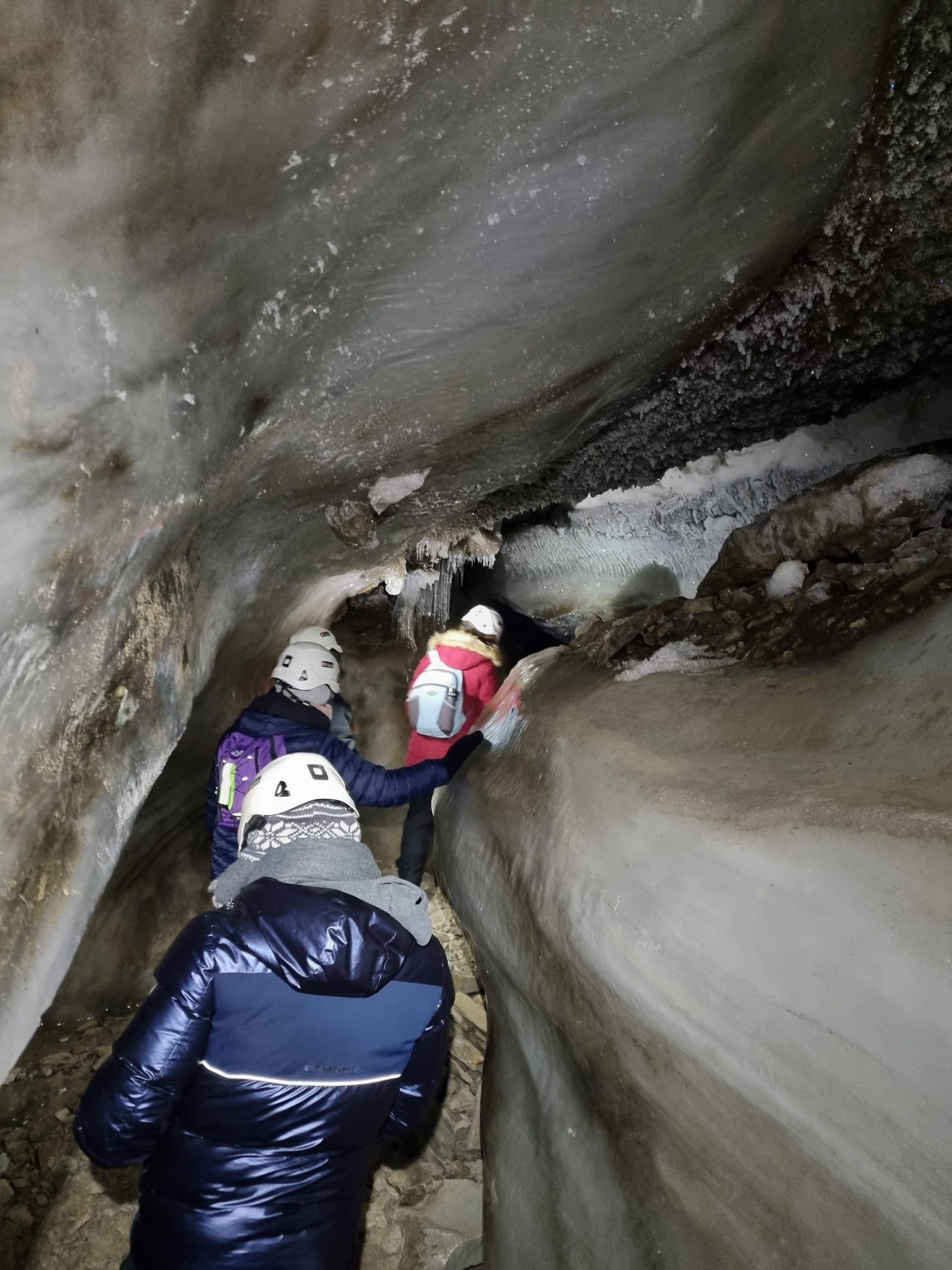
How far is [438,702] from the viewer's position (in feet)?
14.5

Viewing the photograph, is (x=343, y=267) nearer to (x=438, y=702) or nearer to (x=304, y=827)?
(x=304, y=827)

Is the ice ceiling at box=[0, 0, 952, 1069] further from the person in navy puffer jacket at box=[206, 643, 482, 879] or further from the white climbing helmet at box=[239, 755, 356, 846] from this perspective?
the person in navy puffer jacket at box=[206, 643, 482, 879]

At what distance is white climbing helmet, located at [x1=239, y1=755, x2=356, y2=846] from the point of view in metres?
2.20

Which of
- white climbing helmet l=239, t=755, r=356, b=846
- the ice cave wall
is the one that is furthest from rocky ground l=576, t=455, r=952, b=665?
white climbing helmet l=239, t=755, r=356, b=846

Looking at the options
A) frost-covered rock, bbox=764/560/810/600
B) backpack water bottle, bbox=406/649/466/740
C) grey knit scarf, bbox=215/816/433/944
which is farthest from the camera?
backpack water bottle, bbox=406/649/466/740

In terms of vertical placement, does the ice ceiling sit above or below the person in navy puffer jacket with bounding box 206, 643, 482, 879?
above

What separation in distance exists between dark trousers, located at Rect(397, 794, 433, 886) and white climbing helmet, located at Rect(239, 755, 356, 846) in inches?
97.1

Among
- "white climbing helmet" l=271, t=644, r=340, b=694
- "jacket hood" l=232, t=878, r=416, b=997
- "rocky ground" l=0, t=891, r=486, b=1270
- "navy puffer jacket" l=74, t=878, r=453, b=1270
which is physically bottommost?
"rocky ground" l=0, t=891, r=486, b=1270

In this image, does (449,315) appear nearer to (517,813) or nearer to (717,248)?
(717,248)

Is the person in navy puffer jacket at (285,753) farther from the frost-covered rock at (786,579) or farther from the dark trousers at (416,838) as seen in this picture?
the frost-covered rock at (786,579)

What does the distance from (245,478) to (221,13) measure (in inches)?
45.3

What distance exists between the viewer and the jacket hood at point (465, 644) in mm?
4586

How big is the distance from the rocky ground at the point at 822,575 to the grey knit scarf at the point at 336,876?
120cm

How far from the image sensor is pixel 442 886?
11.4ft
